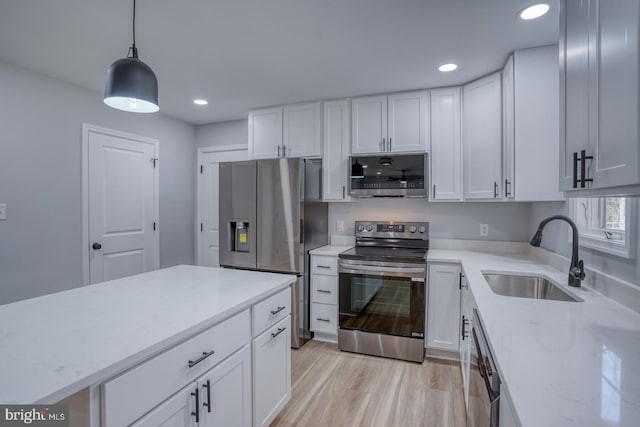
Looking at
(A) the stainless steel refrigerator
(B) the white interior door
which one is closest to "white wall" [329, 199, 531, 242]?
(A) the stainless steel refrigerator

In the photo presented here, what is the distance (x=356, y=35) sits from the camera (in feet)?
6.59

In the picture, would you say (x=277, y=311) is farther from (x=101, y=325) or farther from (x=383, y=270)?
(x=383, y=270)

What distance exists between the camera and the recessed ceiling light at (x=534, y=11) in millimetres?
1687

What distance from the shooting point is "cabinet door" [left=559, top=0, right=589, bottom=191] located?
1.10 m

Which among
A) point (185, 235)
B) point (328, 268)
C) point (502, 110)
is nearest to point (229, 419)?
point (328, 268)

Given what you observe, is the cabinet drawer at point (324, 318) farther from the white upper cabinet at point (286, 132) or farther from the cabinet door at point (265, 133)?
the cabinet door at point (265, 133)

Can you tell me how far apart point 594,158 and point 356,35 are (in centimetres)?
154

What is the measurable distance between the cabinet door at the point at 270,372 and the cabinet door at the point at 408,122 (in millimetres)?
1971

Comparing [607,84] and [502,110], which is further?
[502,110]

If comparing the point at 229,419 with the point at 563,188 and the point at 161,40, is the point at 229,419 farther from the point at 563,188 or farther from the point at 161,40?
the point at 161,40

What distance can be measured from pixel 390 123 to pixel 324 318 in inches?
78.3

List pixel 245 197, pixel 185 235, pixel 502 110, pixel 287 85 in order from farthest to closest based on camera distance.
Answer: pixel 185 235 → pixel 245 197 → pixel 287 85 → pixel 502 110

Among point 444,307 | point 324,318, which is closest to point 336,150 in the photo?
point 324,318

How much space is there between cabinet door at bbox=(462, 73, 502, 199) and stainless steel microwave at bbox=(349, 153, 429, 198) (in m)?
0.38
